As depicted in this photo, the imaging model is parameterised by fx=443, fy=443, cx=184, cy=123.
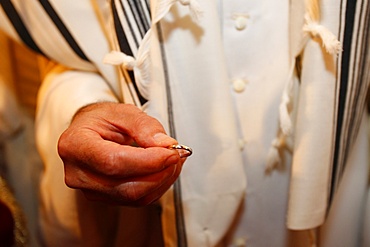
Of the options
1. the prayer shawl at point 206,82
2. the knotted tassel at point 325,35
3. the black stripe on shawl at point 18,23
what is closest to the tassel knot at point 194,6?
the prayer shawl at point 206,82

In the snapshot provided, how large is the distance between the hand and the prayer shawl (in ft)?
0.28

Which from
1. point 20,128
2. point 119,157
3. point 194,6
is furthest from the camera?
point 20,128

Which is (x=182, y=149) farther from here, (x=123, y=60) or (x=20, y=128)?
(x=20, y=128)

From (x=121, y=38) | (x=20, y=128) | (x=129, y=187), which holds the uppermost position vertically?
(x=121, y=38)

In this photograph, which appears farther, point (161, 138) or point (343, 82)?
point (343, 82)

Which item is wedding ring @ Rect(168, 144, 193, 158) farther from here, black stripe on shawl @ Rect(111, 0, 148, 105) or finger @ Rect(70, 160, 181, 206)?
black stripe on shawl @ Rect(111, 0, 148, 105)

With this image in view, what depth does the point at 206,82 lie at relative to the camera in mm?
562

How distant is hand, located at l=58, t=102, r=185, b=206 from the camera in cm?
41

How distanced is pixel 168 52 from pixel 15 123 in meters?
0.39

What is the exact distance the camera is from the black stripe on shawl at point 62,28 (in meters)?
0.59

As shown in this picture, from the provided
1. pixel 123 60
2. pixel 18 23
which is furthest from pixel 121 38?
pixel 18 23

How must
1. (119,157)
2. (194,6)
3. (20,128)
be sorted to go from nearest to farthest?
(119,157)
(194,6)
(20,128)

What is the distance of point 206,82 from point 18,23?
0.90ft

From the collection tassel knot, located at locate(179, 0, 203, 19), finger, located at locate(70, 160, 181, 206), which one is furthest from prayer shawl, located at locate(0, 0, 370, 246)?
finger, located at locate(70, 160, 181, 206)
